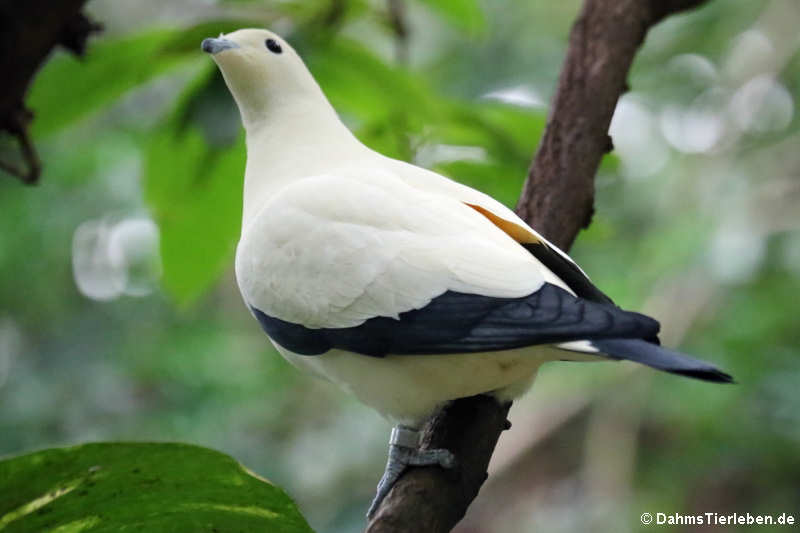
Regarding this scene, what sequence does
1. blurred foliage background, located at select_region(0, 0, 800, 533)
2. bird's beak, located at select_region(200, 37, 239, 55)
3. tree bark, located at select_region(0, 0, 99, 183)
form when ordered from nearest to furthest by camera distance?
tree bark, located at select_region(0, 0, 99, 183) < bird's beak, located at select_region(200, 37, 239, 55) < blurred foliage background, located at select_region(0, 0, 800, 533)

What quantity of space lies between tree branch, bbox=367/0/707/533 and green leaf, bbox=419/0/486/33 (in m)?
0.20

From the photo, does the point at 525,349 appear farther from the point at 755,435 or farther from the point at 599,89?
the point at 755,435

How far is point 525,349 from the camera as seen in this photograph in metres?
1.17

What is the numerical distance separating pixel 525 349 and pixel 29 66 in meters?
0.78

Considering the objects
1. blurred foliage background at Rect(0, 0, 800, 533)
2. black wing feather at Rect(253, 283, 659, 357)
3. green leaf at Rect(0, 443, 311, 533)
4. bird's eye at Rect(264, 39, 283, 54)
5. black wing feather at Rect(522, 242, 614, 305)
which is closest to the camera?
green leaf at Rect(0, 443, 311, 533)

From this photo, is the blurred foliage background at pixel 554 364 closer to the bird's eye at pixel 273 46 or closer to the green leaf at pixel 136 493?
the bird's eye at pixel 273 46

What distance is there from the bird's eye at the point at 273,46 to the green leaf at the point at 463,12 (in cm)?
33

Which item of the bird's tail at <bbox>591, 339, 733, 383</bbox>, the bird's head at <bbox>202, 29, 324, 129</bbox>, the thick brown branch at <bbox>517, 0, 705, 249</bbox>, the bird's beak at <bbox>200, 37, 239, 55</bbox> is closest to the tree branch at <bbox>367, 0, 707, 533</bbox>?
the thick brown branch at <bbox>517, 0, 705, 249</bbox>

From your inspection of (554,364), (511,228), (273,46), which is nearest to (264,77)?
(273,46)

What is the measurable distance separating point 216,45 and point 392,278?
1.76ft

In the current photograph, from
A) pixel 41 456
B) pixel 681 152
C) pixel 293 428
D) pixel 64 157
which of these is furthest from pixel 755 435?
pixel 41 456

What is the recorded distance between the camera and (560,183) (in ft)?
5.40

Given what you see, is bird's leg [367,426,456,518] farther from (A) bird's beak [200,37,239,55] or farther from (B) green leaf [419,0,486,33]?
(B) green leaf [419,0,486,33]

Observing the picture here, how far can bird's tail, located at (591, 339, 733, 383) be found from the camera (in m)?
0.93
